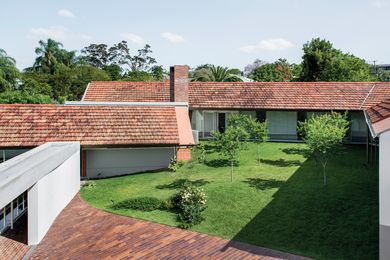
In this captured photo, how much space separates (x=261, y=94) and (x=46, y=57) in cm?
4448

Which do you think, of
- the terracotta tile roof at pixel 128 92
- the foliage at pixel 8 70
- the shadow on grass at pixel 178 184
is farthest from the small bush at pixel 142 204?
the foliage at pixel 8 70

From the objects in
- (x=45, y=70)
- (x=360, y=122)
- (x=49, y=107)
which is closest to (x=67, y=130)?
(x=49, y=107)

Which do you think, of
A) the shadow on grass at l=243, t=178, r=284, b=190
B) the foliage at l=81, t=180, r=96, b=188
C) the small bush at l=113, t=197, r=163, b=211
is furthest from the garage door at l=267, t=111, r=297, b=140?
the small bush at l=113, t=197, r=163, b=211

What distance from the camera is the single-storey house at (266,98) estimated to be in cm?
2944

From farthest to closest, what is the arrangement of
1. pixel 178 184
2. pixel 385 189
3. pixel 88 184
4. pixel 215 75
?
pixel 215 75 → pixel 88 184 → pixel 178 184 → pixel 385 189

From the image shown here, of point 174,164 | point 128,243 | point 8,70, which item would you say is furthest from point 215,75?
point 128,243

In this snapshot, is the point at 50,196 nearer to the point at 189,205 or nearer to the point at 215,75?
the point at 189,205

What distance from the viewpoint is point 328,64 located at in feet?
144

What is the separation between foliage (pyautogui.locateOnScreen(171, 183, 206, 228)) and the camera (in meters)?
14.5

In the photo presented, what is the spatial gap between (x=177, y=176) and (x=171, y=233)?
7.50 m

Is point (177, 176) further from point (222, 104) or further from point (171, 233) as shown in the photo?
point (222, 104)

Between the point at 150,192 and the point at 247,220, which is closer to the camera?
the point at 247,220

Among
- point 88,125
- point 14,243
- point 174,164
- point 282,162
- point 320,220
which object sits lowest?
point 14,243

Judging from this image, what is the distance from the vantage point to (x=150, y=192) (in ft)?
60.1
